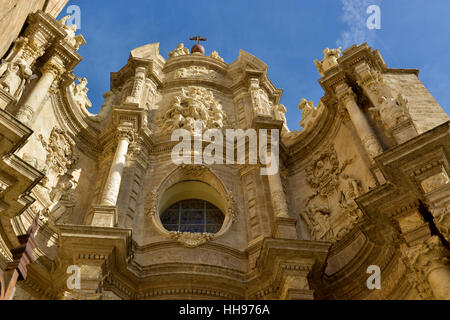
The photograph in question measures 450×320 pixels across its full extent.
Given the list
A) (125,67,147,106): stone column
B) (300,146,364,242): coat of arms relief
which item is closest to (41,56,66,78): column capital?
(125,67,147,106): stone column

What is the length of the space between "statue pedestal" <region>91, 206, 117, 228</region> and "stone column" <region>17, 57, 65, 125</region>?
3283 mm

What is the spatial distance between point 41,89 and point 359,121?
9542mm

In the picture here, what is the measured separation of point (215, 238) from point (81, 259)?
3827 mm

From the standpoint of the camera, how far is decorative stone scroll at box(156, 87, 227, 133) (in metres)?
16.6

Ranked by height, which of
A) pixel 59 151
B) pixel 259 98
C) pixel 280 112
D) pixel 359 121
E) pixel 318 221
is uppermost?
pixel 280 112

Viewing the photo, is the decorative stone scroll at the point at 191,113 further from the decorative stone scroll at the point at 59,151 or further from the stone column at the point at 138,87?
the decorative stone scroll at the point at 59,151

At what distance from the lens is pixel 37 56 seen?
47.9ft

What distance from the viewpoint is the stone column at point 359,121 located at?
1242 cm

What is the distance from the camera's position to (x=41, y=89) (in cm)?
1414

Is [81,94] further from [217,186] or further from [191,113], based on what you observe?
[217,186]

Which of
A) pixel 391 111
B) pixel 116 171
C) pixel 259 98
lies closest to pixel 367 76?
pixel 391 111

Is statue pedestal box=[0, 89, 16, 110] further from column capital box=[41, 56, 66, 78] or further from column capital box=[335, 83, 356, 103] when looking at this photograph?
column capital box=[335, 83, 356, 103]
